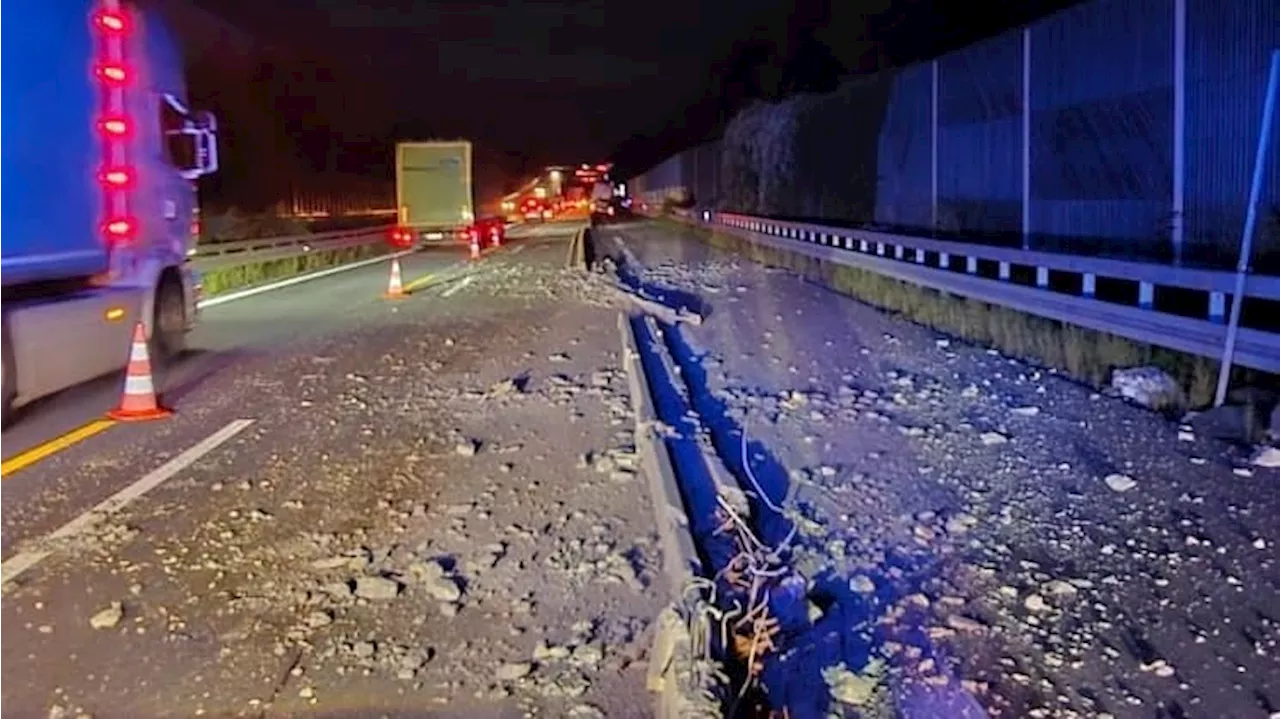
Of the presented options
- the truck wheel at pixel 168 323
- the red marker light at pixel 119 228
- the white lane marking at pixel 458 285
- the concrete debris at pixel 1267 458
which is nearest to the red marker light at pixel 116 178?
the red marker light at pixel 119 228

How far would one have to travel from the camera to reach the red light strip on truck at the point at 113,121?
13492 mm

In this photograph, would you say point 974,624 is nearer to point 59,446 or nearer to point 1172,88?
point 59,446

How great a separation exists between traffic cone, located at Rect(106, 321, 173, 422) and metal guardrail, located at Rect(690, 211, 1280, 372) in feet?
27.8

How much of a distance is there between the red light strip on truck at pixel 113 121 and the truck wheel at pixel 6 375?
2294 millimetres

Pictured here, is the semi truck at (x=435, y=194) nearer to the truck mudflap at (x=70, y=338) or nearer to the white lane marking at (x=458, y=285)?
the white lane marking at (x=458, y=285)

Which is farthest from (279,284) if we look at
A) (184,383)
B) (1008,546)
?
(1008,546)

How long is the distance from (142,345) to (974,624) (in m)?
8.92

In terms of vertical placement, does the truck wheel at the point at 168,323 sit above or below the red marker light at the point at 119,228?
below

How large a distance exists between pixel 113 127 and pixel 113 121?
56 millimetres

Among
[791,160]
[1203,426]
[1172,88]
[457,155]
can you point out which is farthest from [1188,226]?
[457,155]

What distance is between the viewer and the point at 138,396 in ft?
41.2

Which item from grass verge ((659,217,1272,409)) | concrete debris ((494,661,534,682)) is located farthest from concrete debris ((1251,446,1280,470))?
concrete debris ((494,661,534,682))

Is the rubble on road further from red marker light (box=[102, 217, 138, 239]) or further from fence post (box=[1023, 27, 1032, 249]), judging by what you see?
fence post (box=[1023, 27, 1032, 249])

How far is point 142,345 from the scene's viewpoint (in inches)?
511
